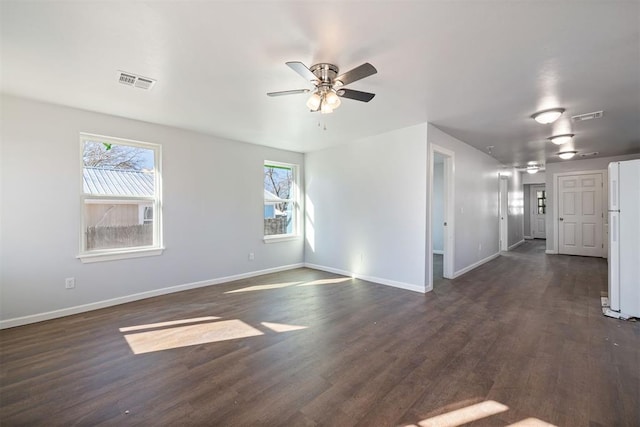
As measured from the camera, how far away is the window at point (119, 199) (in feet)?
11.9

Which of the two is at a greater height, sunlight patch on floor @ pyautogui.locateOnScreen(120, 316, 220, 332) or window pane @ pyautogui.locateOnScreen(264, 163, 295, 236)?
window pane @ pyautogui.locateOnScreen(264, 163, 295, 236)

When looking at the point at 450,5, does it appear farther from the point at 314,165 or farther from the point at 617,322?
the point at 314,165

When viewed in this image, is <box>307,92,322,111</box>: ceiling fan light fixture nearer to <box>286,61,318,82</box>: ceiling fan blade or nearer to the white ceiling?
<box>286,61,318,82</box>: ceiling fan blade

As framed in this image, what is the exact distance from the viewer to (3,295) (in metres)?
3.04

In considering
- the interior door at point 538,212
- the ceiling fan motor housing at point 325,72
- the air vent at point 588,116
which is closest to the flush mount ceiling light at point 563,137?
the air vent at point 588,116

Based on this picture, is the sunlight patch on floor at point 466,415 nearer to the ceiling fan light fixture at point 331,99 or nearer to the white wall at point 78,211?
the ceiling fan light fixture at point 331,99

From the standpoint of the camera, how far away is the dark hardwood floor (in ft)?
5.78

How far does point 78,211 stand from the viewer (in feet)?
11.5

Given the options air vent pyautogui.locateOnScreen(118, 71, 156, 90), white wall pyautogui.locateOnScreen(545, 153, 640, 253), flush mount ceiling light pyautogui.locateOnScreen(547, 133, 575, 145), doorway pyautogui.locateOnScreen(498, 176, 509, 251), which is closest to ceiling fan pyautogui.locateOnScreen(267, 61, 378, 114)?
air vent pyautogui.locateOnScreen(118, 71, 156, 90)

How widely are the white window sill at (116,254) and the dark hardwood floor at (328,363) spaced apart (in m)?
0.65

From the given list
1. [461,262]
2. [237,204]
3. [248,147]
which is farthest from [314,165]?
[461,262]

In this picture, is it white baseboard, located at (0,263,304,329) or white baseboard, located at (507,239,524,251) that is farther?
white baseboard, located at (507,239,524,251)

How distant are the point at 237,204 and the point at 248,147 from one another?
3.60 feet

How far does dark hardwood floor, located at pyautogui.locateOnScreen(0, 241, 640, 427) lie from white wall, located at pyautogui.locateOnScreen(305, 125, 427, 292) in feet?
2.69
